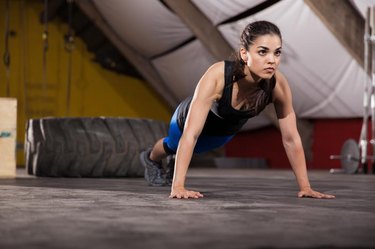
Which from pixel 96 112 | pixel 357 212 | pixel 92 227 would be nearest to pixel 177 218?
pixel 92 227

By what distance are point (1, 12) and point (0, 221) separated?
6.46 meters

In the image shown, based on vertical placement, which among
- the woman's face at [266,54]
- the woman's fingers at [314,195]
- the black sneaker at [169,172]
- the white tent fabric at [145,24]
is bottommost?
the woman's fingers at [314,195]

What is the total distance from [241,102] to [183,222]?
3.68ft

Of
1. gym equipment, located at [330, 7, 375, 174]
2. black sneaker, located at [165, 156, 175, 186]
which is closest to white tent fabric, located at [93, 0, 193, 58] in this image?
gym equipment, located at [330, 7, 375, 174]

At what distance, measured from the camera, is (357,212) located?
1.99 m

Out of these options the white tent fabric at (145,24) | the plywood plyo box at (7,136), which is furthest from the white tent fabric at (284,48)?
the plywood plyo box at (7,136)

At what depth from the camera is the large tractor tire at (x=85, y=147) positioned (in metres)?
4.46

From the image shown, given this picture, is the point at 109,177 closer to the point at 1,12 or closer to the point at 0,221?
the point at 0,221

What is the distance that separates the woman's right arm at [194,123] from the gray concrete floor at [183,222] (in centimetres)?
8

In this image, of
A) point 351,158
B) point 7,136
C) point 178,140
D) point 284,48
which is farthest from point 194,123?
point 284,48

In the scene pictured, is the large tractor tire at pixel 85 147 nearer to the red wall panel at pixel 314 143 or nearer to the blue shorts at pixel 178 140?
the blue shorts at pixel 178 140

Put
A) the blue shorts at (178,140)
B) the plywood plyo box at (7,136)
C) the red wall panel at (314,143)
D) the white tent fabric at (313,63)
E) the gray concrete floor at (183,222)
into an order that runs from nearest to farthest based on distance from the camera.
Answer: the gray concrete floor at (183,222)
the blue shorts at (178,140)
the plywood plyo box at (7,136)
the white tent fabric at (313,63)
the red wall panel at (314,143)

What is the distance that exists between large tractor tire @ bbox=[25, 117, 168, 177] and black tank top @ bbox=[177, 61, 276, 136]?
165 centimetres

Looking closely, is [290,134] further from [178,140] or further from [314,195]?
[178,140]
